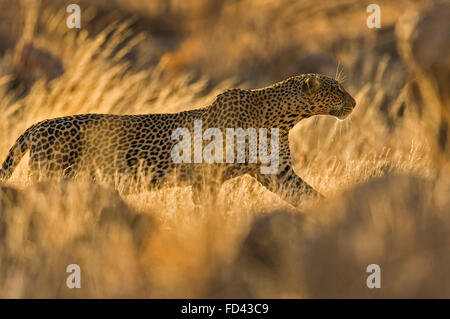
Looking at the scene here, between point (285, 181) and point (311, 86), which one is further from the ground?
point (311, 86)

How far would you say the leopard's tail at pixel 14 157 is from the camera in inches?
207

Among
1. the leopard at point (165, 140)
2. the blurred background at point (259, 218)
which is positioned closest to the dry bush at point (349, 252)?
the blurred background at point (259, 218)

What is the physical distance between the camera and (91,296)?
2.98m

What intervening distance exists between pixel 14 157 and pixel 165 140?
1.09 meters

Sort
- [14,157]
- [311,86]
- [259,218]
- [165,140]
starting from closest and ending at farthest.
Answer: [259,218]
[14,157]
[165,140]
[311,86]

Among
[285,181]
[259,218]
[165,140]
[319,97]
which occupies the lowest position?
[259,218]

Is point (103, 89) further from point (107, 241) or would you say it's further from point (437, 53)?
point (107, 241)

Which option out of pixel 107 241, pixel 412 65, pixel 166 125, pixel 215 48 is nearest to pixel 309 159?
pixel 412 65

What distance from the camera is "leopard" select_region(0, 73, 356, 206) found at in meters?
5.28

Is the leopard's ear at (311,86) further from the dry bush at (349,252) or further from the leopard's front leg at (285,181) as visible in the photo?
the dry bush at (349,252)

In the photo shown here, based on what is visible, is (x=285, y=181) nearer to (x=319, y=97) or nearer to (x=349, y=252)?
(x=319, y=97)

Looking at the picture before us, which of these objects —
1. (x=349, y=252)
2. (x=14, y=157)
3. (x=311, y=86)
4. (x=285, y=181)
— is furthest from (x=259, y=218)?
(x=14, y=157)

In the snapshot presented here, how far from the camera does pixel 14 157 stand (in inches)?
211

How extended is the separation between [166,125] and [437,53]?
2.09 meters
